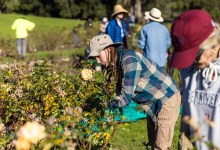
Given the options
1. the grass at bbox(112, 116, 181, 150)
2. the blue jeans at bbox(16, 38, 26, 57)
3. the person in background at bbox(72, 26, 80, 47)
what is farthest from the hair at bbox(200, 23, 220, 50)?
the person in background at bbox(72, 26, 80, 47)

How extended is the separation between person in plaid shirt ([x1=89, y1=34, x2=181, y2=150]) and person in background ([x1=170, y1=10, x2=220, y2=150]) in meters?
0.81

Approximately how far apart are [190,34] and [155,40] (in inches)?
205

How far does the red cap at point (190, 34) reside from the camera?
2174mm

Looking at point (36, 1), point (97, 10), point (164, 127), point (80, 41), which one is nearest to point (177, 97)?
point (164, 127)

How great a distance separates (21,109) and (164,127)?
1.17 m

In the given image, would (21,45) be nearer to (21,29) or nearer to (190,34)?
(21,29)

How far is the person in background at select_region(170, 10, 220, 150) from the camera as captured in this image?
2182 mm

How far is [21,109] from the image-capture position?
13.2 feet

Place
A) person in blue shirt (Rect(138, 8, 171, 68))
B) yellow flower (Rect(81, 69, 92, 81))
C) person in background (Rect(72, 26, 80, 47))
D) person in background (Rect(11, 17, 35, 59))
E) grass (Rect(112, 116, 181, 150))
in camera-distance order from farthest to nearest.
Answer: person in background (Rect(72, 26, 80, 47)) → person in background (Rect(11, 17, 35, 59)) → person in blue shirt (Rect(138, 8, 171, 68)) → grass (Rect(112, 116, 181, 150)) → yellow flower (Rect(81, 69, 92, 81))

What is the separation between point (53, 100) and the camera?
404 cm

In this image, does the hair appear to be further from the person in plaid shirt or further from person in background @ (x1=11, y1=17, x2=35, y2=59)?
person in background @ (x1=11, y1=17, x2=35, y2=59)

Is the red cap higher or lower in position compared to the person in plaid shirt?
Result: higher

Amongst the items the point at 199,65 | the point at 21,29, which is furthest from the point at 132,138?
the point at 21,29

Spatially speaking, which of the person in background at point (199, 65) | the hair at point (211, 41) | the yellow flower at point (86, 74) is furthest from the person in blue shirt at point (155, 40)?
the hair at point (211, 41)
